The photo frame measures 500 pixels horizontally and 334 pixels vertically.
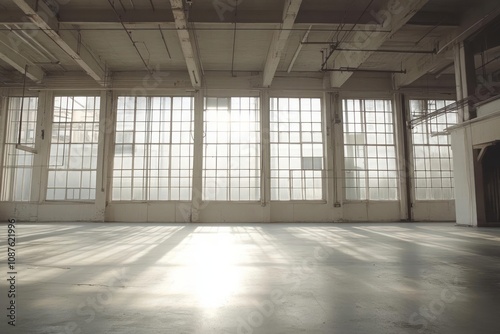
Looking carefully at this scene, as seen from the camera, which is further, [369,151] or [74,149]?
[369,151]

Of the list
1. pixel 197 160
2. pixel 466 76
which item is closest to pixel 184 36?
pixel 197 160

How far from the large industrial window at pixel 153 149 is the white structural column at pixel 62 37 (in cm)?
210

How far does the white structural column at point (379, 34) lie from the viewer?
10548 millimetres

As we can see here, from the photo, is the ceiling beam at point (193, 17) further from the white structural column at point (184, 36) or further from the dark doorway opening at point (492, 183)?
the dark doorway opening at point (492, 183)

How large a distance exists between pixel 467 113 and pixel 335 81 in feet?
19.5

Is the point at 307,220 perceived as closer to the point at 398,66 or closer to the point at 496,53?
the point at 398,66

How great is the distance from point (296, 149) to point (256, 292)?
550 inches

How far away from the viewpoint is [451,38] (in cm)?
1312

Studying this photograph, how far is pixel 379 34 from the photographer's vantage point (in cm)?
1226

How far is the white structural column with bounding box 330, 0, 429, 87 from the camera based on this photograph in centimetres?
1055

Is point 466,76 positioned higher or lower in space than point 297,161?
higher

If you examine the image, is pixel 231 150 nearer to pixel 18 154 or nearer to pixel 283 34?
pixel 283 34

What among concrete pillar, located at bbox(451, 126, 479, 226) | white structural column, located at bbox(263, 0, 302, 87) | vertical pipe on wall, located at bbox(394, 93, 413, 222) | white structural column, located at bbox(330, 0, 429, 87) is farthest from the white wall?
white structural column, located at bbox(263, 0, 302, 87)

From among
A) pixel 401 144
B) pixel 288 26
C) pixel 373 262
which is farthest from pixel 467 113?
pixel 373 262
